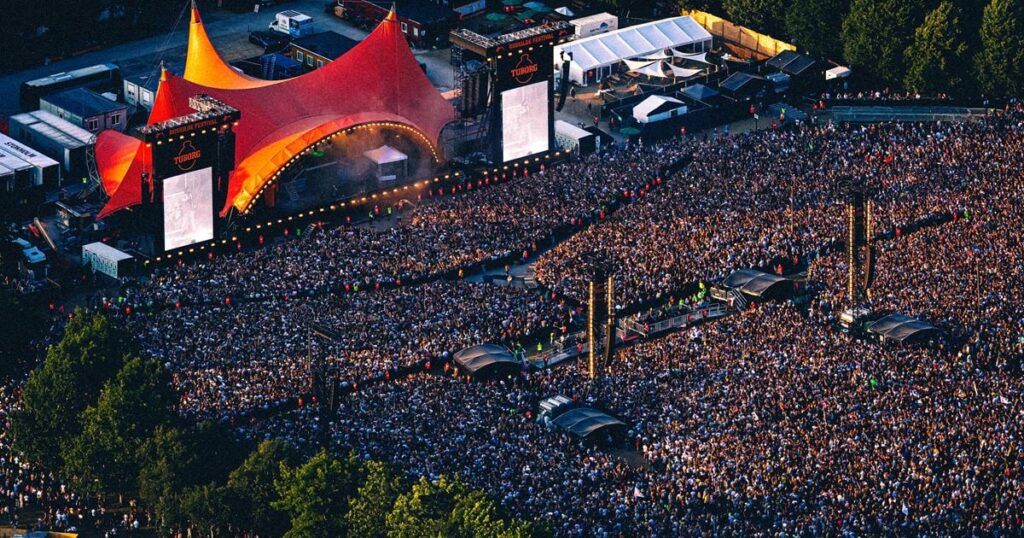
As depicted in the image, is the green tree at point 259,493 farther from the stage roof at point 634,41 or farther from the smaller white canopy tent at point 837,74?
the smaller white canopy tent at point 837,74

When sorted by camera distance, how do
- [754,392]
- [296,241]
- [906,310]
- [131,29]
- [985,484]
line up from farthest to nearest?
1. [131,29]
2. [296,241]
3. [906,310]
4. [754,392]
5. [985,484]

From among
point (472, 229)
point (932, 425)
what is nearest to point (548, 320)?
point (472, 229)

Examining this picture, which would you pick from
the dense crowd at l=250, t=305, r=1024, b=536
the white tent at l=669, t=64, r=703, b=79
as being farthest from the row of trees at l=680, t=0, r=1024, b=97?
the dense crowd at l=250, t=305, r=1024, b=536

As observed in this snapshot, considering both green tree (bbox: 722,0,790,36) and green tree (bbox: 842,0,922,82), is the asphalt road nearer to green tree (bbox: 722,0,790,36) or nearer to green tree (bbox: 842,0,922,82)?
green tree (bbox: 722,0,790,36)

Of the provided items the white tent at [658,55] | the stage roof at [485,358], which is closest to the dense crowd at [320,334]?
the stage roof at [485,358]

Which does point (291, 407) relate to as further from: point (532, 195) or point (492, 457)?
point (532, 195)

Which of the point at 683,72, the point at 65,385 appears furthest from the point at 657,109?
the point at 65,385
